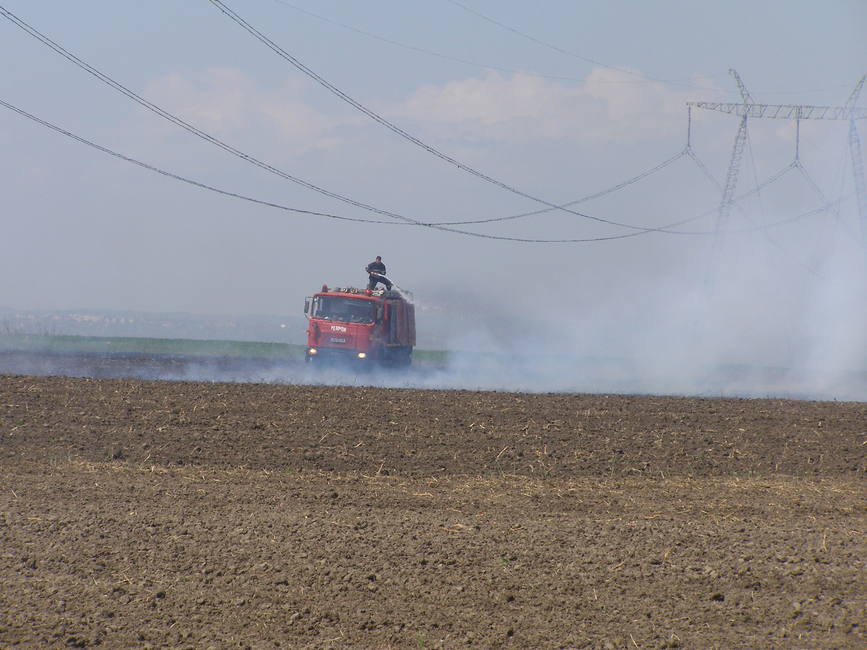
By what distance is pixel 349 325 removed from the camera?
1136 inches

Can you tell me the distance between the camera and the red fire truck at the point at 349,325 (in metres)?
28.8

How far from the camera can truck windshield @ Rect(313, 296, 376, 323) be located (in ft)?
94.8

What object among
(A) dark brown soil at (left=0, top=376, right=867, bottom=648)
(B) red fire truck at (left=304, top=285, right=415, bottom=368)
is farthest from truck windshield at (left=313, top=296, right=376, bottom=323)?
(A) dark brown soil at (left=0, top=376, right=867, bottom=648)

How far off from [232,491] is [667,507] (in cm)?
550

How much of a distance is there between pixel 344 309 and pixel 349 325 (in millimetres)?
546

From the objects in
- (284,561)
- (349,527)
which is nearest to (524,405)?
(349,527)

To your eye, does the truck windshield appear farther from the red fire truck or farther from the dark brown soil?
the dark brown soil

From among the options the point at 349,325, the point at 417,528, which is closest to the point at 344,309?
the point at 349,325

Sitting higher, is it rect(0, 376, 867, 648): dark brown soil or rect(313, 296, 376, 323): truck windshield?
rect(313, 296, 376, 323): truck windshield

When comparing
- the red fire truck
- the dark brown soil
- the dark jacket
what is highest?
the dark jacket

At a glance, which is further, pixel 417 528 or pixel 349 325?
pixel 349 325

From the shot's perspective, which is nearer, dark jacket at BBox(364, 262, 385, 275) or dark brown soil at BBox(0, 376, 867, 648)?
dark brown soil at BBox(0, 376, 867, 648)

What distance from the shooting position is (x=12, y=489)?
11609mm

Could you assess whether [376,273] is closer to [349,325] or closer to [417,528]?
[349,325]
